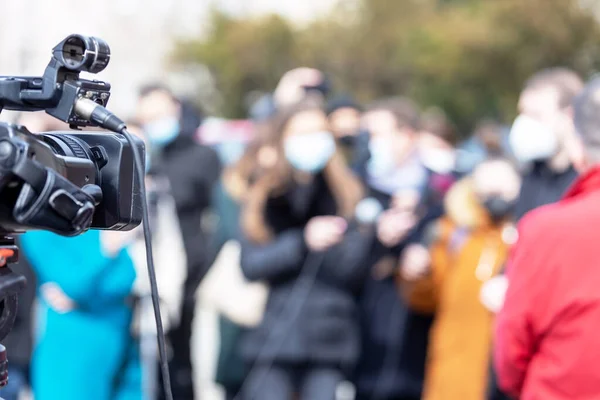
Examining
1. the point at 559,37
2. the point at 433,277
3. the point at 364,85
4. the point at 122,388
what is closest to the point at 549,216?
the point at 122,388

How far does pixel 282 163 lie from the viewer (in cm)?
526

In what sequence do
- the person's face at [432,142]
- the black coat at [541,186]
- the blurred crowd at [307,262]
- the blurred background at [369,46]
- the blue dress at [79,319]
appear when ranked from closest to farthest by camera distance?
the blue dress at [79,319] → the blurred crowd at [307,262] → the black coat at [541,186] → the person's face at [432,142] → the blurred background at [369,46]

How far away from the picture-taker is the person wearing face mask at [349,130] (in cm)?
635

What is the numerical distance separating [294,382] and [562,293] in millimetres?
2220

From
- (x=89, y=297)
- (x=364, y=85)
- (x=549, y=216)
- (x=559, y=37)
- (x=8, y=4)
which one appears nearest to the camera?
(x=549, y=216)

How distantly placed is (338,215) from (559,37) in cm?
3416

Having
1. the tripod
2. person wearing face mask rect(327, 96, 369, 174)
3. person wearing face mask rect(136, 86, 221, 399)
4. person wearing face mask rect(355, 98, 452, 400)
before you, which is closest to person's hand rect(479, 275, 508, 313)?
person wearing face mask rect(355, 98, 452, 400)

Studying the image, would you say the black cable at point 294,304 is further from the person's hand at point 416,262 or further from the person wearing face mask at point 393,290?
A: the person's hand at point 416,262

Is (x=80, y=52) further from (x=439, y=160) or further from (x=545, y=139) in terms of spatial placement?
(x=439, y=160)

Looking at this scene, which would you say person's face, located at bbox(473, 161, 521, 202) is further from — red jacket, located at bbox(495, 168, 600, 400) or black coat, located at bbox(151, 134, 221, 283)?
red jacket, located at bbox(495, 168, 600, 400)

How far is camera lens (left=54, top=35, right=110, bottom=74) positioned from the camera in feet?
6.72

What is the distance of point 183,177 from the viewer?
7098mm

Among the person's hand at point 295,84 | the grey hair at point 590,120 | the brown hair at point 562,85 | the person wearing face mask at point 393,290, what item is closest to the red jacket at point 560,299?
the grey hair at point 590,120

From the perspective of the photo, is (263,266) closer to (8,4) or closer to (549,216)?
(549,216)
